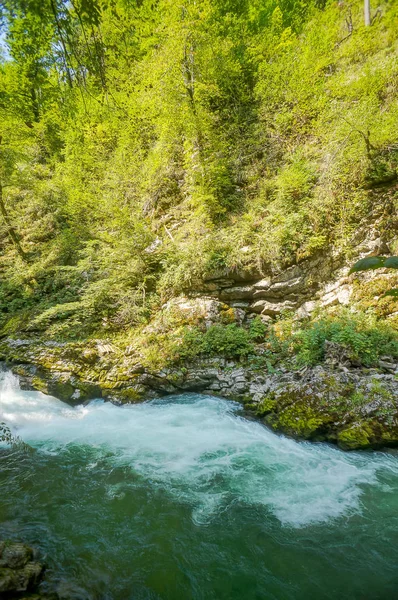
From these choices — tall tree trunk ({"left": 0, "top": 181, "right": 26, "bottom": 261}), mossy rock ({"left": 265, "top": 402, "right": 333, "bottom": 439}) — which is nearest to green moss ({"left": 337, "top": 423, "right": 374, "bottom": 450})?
mossy rock ({"left": 265, "top": 402, "right": 333, "bottom": 439})

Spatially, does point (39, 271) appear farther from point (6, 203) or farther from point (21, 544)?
point (21, 544)

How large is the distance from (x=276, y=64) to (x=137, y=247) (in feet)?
23.9

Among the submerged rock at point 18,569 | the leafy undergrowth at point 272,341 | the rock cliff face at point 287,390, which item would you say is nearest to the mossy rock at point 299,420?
the rock cliff face at point 287,390

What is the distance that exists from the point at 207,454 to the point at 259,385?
70.6 inches

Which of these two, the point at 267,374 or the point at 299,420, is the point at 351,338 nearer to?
the point at 267,374

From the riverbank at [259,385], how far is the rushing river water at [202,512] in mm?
354

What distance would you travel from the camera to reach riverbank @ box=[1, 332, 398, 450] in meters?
4.70

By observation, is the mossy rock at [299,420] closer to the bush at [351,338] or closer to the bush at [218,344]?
the bush at [351,338]

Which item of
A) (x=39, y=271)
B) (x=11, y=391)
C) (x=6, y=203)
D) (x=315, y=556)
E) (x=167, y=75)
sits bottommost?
(x=315, y=556)

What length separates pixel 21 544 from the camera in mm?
3086

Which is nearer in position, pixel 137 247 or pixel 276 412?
pixel 276 412

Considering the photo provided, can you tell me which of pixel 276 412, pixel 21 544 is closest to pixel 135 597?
pixel 21 544

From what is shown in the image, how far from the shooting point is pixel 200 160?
8.72 m

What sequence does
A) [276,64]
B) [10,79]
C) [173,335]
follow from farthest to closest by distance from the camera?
[10,79], [276,64], [173,335]
